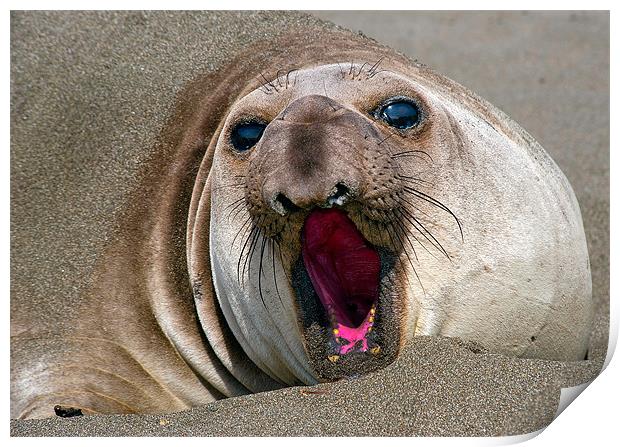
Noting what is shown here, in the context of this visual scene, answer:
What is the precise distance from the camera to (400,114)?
450 centimetres

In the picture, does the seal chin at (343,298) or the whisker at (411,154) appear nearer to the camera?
the seal chin at (343,298)

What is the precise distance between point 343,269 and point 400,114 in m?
0.69

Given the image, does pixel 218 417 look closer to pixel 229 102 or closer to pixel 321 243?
pixel 321 243

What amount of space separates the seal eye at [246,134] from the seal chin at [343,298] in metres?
0.59

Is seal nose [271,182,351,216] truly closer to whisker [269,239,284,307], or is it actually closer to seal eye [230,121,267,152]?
whisker [269,239,284,307]

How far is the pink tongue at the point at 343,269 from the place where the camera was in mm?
4250

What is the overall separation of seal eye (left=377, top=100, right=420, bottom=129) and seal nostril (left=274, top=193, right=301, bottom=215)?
0.70 m

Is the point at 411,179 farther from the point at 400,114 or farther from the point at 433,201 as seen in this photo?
the point at 400,114

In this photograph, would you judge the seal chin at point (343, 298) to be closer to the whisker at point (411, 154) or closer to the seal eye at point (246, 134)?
the whisker at point (411, 154)

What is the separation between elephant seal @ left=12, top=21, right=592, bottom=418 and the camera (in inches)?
165

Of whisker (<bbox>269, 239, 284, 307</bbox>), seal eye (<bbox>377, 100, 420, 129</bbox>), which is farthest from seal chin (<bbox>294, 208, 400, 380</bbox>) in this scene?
seal eye (<bbox>377, 100, 420, 129</bbox>)

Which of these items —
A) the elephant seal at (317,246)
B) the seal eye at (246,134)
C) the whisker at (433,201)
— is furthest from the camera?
the seal eye at (246,134)

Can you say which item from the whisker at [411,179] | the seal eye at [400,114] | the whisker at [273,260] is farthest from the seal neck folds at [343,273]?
the seal eye at [400,114]

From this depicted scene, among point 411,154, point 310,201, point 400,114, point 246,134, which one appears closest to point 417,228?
point 411,154
